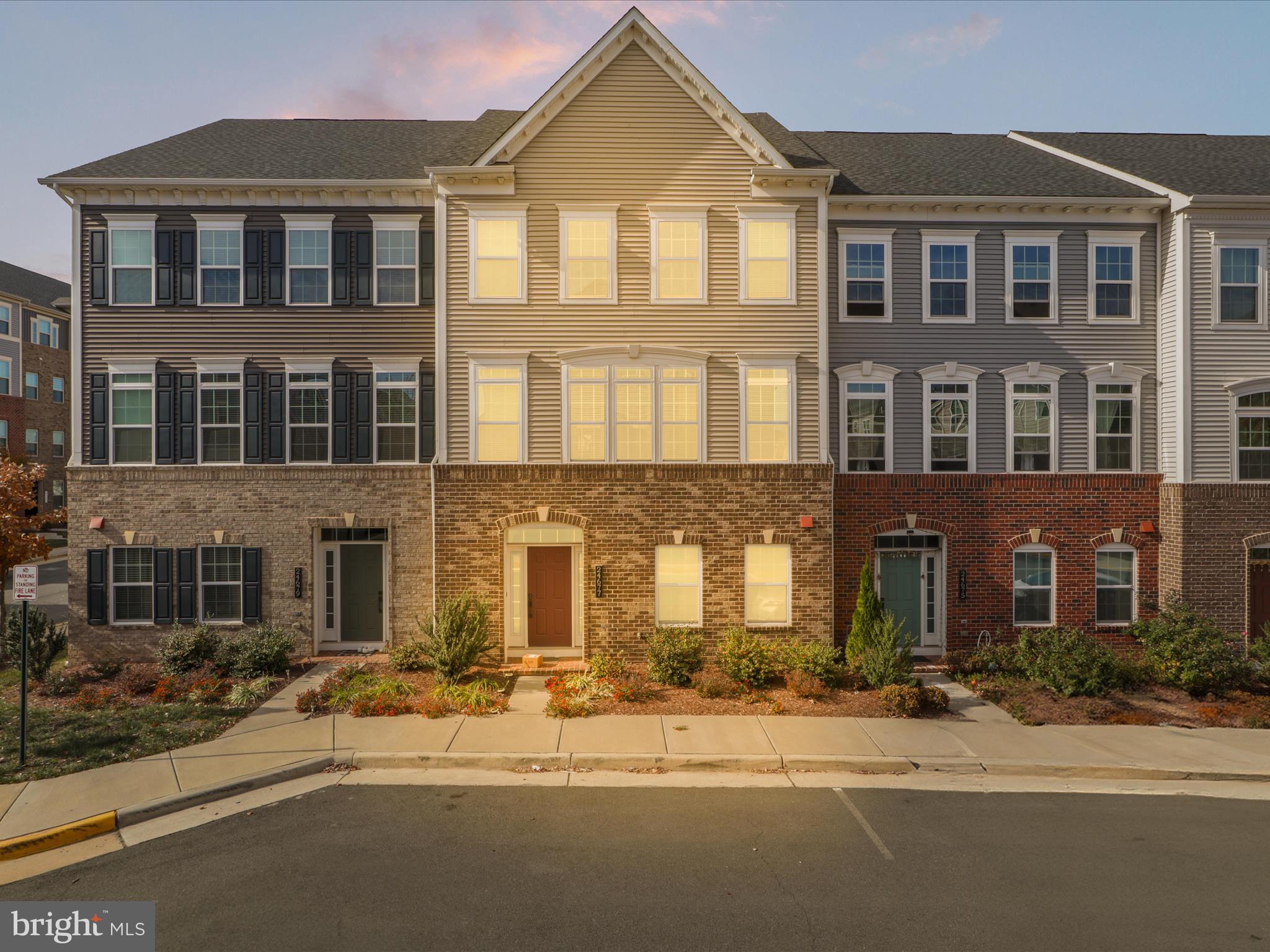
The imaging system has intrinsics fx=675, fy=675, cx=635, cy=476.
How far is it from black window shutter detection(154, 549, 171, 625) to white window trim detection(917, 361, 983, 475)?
1723 cm

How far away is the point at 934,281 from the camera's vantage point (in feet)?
51.2

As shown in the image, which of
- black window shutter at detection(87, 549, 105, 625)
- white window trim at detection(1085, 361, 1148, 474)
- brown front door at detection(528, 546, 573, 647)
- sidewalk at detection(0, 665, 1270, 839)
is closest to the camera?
sidewalk at detection(0, 665, 1270, 839)

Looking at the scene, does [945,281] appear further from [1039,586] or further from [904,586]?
[1039,586]

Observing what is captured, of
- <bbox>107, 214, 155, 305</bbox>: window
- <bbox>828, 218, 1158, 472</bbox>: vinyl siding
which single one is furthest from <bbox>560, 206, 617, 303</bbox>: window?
<bbox>107, 214, 155, 305</bbox>: window

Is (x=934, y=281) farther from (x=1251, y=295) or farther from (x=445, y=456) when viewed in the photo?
(x=445, y=456)

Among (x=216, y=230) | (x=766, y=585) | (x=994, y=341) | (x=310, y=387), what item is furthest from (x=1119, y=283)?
(x=216, y=230)

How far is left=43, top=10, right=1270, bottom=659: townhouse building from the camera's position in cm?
1443

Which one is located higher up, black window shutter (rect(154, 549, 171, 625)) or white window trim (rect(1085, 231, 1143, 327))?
white window trim (rect(1085, 231, 1143, 327))

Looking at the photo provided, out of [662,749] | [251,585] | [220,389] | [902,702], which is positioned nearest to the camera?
[662,749]

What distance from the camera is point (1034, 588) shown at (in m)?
15.6

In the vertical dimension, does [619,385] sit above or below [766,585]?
above

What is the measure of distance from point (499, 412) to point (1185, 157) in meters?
18.9

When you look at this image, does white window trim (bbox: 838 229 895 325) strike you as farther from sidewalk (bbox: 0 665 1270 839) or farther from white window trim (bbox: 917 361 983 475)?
sidewalk (bbox: 0 665 1270 839)

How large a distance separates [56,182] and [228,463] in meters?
6.93
